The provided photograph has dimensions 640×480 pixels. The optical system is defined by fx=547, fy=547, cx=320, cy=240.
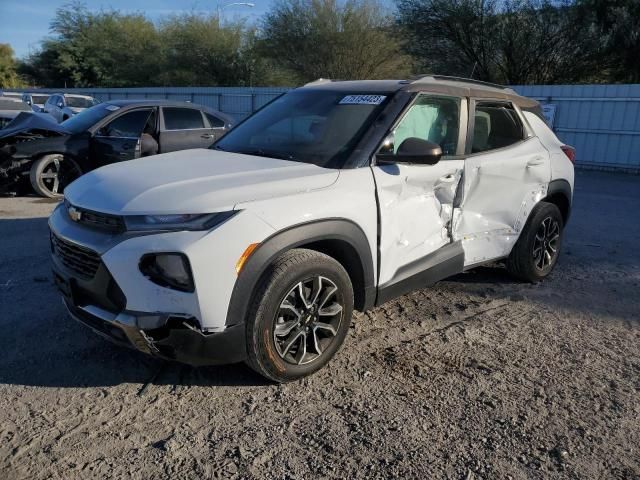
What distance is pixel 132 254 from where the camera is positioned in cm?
271

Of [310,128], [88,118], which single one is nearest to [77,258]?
[310,128]

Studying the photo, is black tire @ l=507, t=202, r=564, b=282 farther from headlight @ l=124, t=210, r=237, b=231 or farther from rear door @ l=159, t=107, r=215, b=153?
rear door @ l=159, t=107, r=215, b=153

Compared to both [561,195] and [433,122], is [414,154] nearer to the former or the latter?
[433,122]

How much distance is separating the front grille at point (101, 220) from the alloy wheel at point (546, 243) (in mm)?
3630

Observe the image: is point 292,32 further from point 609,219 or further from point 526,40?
point 609,219

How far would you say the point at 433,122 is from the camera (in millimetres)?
4016

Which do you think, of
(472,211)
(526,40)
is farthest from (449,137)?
(526,40)

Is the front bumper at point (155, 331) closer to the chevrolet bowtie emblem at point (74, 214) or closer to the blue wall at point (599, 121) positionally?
the chevrolet bowtie emblem at point (74, 214)

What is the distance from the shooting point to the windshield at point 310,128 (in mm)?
3588

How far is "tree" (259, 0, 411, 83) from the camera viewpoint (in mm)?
27203

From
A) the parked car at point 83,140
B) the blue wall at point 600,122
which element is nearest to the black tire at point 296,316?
the parked car at point 83,140

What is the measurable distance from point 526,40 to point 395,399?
24544mm

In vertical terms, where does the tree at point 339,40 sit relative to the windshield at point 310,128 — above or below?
above

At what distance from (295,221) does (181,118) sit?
6.88 metres
